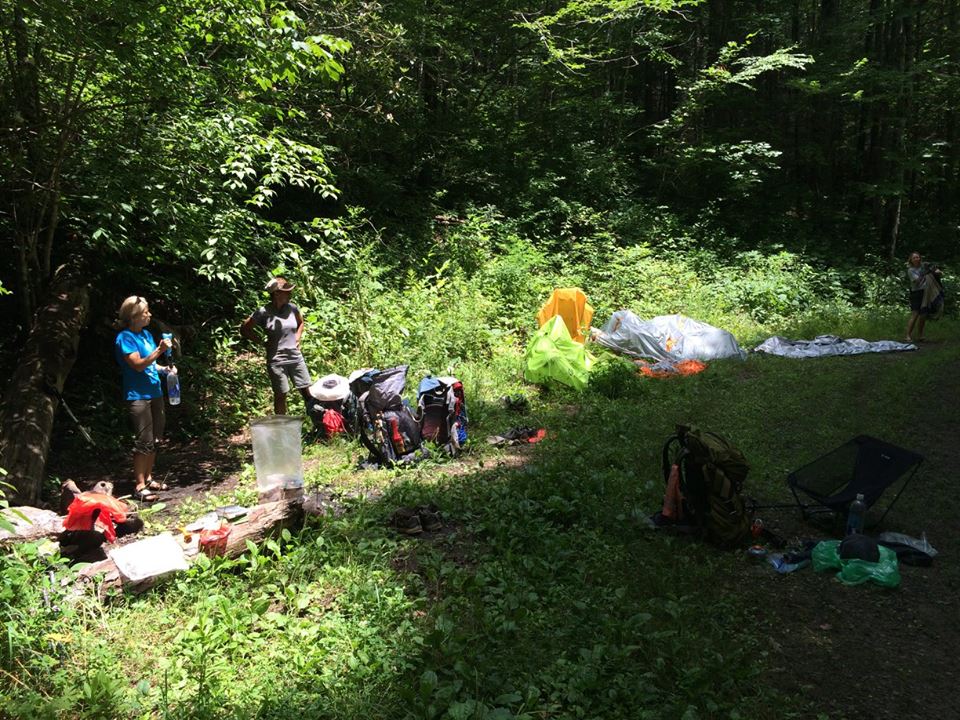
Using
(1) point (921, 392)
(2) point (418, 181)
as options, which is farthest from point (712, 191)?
(1) point (921, 392)

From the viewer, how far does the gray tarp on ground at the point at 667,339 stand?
34.0 ft

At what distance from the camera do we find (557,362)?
8.75 m

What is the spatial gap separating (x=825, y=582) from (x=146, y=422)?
220 inches

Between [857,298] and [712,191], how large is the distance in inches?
204

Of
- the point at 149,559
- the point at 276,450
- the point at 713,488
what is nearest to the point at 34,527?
the point at 149,559

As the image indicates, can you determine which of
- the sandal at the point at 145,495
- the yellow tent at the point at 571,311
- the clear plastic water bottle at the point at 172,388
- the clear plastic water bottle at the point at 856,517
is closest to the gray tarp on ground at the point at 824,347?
the yellow tent at the point at 571,311

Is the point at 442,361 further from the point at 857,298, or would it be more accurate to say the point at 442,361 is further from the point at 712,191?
the point at 712,191

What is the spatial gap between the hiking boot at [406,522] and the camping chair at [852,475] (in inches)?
121

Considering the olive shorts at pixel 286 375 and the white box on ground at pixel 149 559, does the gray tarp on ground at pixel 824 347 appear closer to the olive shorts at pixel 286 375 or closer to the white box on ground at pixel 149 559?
the olive shorts at pixel 286 375

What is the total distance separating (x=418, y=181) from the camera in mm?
15641

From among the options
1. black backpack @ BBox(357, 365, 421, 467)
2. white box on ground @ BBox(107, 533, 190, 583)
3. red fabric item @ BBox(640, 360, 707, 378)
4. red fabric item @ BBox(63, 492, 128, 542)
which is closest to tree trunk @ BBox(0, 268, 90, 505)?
red fabric item @ BBox(63, 492, 128, 542)

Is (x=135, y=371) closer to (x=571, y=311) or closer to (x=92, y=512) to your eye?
(x=92, y=512)

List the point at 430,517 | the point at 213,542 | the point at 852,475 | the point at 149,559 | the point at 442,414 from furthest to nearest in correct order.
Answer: the point at 442,414 → the point at 852,475 → the point at 430,517 → the point at 213,542 → the point at 149,559

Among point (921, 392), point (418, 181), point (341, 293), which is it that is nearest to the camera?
point (921, 392)
